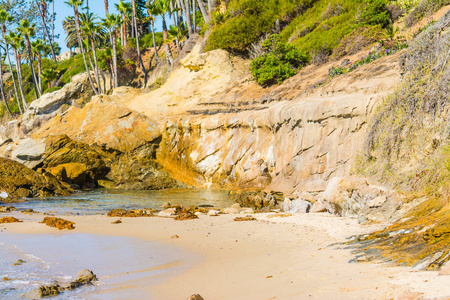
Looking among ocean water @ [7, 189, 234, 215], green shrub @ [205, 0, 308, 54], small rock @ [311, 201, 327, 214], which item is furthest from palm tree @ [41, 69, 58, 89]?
small rock @ [311, 201, 327, 214]

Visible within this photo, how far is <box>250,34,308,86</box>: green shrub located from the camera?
24766 millimetres

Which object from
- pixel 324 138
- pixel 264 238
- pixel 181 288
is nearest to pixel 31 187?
pixel 324 138

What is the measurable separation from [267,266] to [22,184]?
15351 mm

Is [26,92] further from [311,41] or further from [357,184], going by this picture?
[357,184]

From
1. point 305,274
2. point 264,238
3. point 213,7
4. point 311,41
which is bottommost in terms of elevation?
point 264,238

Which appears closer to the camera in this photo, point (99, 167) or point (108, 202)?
point (108, 202)

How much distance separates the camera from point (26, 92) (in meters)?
60.2

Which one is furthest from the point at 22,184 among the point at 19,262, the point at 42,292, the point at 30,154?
the point at 42,292

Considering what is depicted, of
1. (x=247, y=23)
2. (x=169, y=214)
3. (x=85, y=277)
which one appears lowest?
(x=169, y=214)

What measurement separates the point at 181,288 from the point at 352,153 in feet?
35.3

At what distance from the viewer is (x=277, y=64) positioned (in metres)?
25.5

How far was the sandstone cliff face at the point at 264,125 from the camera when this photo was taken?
14859 mm

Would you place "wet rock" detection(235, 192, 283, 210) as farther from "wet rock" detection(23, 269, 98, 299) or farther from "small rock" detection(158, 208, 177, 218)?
"wet rock" detection(23, 269, 98, 299)

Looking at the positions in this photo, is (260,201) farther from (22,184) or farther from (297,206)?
(22,184)
